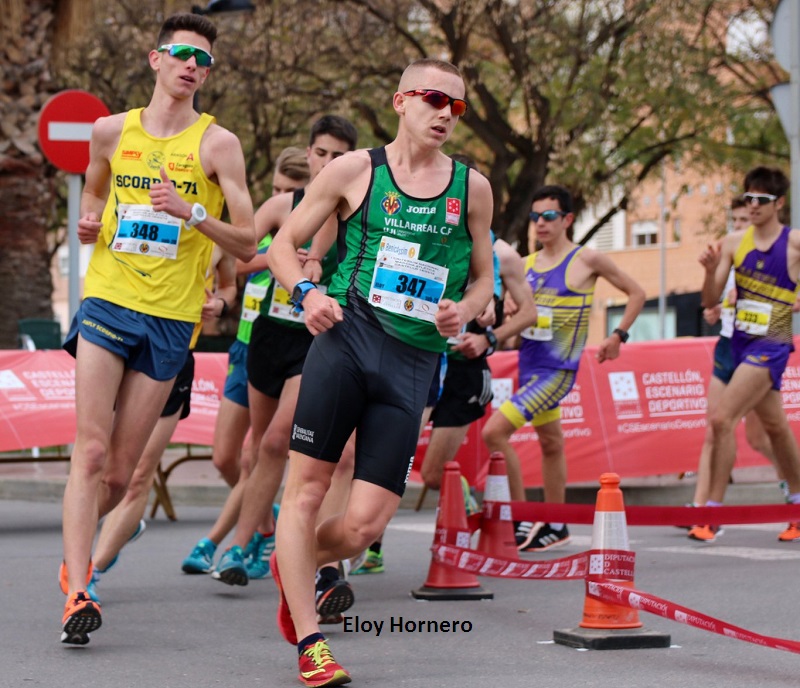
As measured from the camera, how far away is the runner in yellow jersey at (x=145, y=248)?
600 cm

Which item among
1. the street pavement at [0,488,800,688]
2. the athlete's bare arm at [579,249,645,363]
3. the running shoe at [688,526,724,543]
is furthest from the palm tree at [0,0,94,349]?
the running shoe at [688,526,724,543]

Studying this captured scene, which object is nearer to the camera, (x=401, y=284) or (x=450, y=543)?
(x=401, y=284)

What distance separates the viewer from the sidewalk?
12.5 meters

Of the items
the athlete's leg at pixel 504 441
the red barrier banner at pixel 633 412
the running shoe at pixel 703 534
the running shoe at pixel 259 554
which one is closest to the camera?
the running shoe at pixel 259 554

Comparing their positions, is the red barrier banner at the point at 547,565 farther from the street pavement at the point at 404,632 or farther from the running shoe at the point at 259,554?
the running shoe at the point at 259,554

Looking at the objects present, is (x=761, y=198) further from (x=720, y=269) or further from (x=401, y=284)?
(x=401, y=284)

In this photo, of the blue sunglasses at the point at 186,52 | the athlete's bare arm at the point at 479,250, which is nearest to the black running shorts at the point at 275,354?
the blue sunglasses at the point at 186,52

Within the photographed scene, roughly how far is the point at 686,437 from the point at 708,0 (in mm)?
12468

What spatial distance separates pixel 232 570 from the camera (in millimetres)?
7172

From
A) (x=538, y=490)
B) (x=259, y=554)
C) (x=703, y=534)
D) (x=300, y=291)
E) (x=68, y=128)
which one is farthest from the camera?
(x=538, y=490)

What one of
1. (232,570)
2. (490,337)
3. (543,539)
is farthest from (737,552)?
(232,570)

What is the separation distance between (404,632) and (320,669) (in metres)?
1.44

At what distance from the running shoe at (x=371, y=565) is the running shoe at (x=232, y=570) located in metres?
1.28

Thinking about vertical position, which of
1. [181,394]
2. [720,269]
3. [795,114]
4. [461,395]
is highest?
[795,114]
